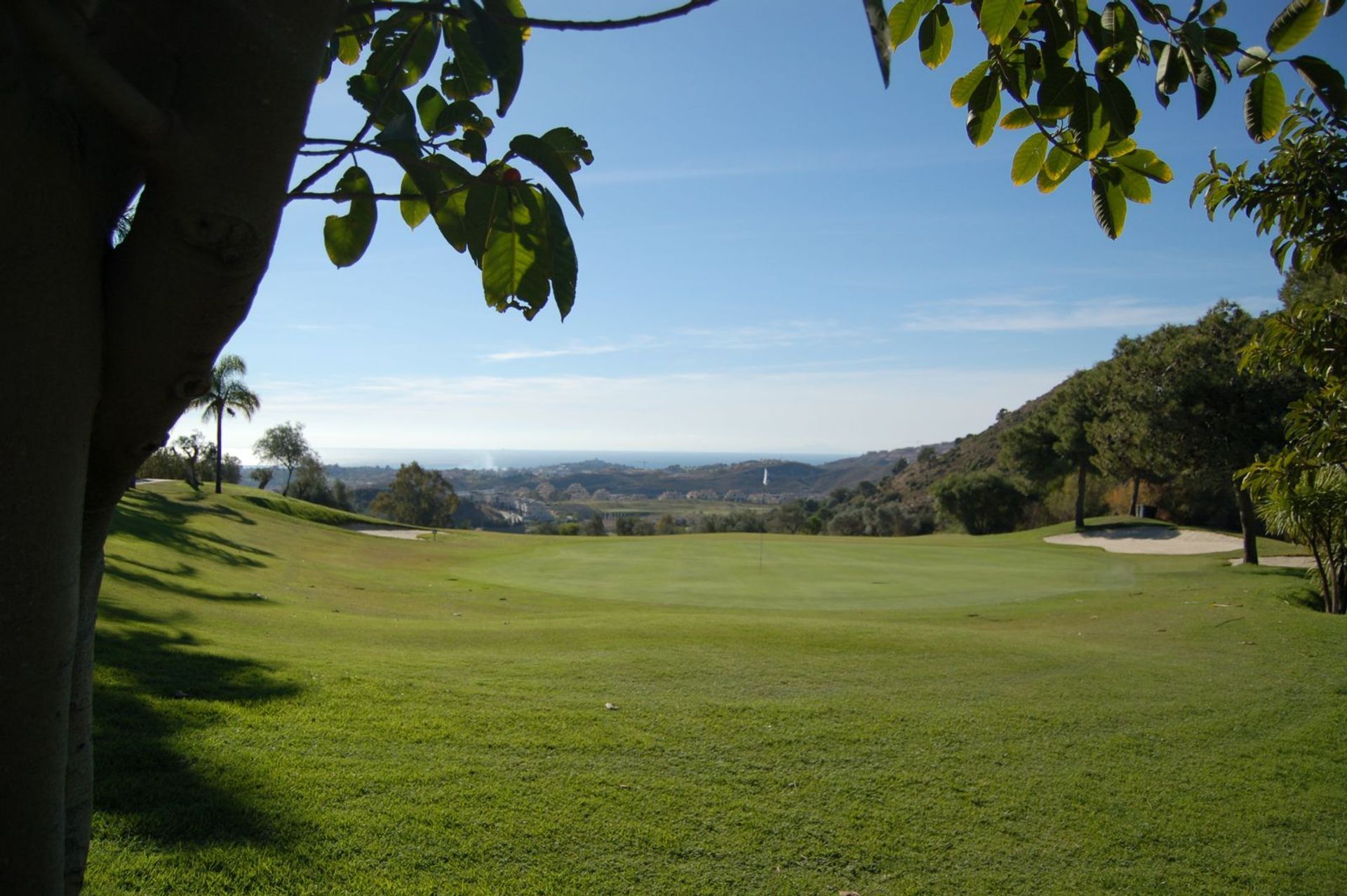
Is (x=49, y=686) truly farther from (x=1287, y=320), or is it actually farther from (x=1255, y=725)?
(x=1255, y=725)

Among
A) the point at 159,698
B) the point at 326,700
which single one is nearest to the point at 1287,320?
the point at 326,700

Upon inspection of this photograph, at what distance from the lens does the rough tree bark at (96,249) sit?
972 mm

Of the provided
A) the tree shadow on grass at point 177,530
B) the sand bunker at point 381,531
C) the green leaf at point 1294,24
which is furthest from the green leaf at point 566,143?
the sand bunker at point 381,531

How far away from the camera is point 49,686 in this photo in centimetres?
105

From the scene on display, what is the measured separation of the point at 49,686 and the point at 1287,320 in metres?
5.23

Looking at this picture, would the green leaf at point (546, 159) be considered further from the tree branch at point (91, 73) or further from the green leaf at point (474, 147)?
the tree branch at point (91, 73)

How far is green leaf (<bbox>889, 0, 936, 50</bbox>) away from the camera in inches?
63.4

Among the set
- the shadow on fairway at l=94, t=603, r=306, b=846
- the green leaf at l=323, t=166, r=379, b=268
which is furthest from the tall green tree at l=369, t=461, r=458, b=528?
the green leaf at l=323, t=166, r=379, b=268

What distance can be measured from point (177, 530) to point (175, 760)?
17.0 m

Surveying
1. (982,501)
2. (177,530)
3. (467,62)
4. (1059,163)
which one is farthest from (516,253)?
(982,501)

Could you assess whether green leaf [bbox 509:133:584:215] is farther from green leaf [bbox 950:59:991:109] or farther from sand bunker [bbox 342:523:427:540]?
sand bunker [bbox 342:523:427:540]

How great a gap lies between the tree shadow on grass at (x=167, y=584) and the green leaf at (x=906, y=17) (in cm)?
1082

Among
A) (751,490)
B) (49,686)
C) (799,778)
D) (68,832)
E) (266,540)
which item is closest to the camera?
(49,686)

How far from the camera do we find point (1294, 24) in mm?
1538
